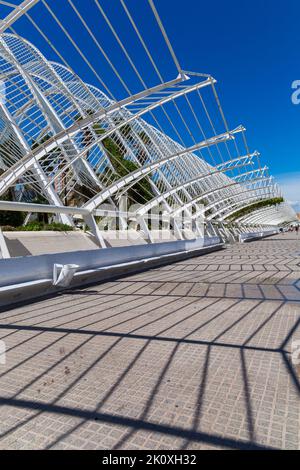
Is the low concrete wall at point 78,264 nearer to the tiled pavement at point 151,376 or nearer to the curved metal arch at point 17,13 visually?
the tiled pavement at point 151,376

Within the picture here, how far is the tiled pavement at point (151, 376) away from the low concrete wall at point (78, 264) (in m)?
0.92

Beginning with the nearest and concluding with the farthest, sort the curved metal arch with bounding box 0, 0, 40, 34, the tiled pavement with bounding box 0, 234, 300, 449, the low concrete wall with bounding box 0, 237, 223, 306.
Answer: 1. the tiled pavement with bounding box 0, 234, 300, 449
2. the low concrete wall with bounding box 0, 237, 223, 306
3. the curved metal arch with bounding box 0, 0, 40, 34

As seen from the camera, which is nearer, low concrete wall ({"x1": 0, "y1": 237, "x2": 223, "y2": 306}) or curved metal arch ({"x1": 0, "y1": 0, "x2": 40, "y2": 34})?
low concrete wall ({"x1": 0, "y1": 237, "x2": 223, "y2": 306})

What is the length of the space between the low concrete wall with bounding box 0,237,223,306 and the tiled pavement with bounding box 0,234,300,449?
918 millimetres

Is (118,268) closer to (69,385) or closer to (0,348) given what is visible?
(0,348)

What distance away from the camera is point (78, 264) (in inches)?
366

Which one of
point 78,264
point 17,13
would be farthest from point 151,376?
point 17,13

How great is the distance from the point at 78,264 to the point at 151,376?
632 centimetres

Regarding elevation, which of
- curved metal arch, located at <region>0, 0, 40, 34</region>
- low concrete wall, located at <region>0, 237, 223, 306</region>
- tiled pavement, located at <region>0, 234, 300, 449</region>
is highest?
curved metal arch, located at <region>0, 0, 40, 34</region>

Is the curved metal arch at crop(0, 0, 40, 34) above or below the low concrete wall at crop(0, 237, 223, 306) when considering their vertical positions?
above

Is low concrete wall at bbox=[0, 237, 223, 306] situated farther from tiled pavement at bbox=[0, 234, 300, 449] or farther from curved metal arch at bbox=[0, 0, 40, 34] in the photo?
curved metal arch at bbox=[0, 0, 40, 34]

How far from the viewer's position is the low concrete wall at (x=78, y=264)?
6.89m

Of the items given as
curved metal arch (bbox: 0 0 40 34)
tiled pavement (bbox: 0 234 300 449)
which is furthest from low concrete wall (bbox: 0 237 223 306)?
curved metal arch (bbox: 0 0 40 34)

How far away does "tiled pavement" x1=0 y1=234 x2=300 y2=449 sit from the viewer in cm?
241
